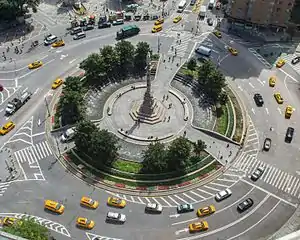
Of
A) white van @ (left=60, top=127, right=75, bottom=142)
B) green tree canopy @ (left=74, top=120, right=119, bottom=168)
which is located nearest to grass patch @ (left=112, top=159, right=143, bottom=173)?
green tree canopy @ (left=74, top=120, right=119, bottom=168)

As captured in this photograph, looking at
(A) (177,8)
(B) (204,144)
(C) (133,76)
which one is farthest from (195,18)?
(B) (204,144)

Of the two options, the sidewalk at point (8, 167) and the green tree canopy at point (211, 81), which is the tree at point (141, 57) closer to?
the green tree canopy at point (211, 81)

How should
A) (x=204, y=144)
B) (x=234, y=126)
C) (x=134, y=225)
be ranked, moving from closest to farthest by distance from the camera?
(x=134, y=225) < (x=204, y=144) < (x=234, y=126)

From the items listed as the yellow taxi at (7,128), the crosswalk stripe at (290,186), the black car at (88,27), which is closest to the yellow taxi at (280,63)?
the crosswalk stripe at (290,186)

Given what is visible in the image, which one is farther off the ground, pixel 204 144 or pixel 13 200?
pixel 204 144

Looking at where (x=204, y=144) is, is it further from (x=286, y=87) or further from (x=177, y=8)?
(x=177, y=8)

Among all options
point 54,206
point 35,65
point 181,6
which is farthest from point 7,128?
point 181,6
